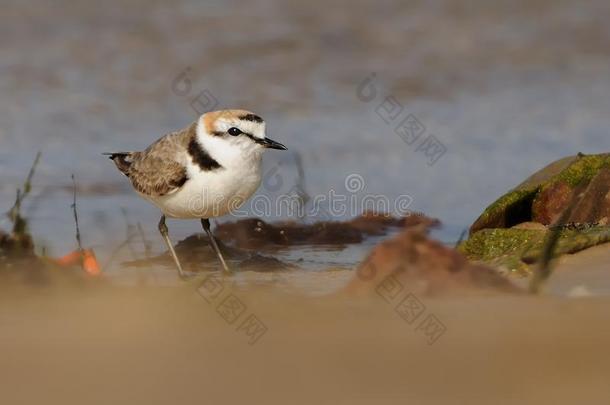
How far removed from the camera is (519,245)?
7539 mm

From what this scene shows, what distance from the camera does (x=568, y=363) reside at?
4090 mm

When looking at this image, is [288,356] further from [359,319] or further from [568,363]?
[568,363]

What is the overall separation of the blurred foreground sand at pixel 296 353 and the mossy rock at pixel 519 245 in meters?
1.87

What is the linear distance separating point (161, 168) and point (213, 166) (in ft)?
1.61

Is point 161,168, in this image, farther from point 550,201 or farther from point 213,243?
point 550,201

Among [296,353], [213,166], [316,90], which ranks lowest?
[296,353]

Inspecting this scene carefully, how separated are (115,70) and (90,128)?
1.36 meters

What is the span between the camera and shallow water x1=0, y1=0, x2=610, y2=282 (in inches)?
393

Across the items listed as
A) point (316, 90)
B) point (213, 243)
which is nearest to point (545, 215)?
point (213, 243)

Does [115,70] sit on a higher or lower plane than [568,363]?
higher

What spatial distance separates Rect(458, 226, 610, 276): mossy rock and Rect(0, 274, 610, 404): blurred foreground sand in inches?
73.5

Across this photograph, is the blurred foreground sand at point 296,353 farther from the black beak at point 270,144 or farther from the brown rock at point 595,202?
the brown rock at point 595,202

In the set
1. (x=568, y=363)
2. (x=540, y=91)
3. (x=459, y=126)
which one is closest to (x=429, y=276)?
(x=568, y=363)

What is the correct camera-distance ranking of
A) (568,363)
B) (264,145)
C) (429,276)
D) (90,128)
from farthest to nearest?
(90,128) → (264,145) → (429,276) → (568,363)
